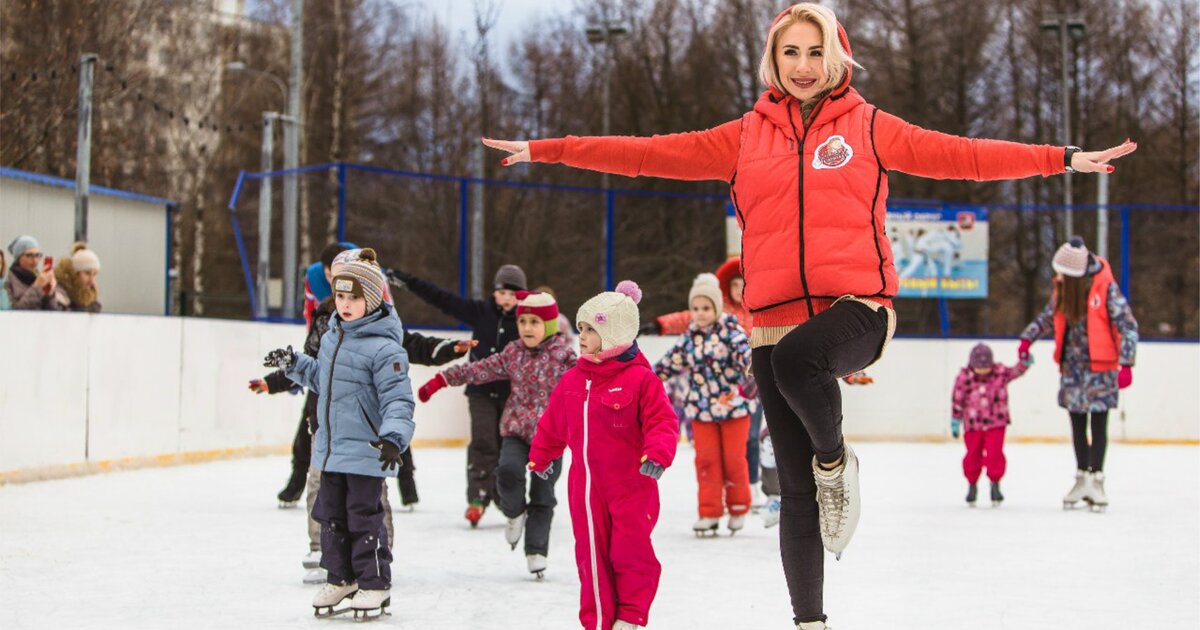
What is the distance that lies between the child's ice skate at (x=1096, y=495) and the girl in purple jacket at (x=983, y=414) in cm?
53

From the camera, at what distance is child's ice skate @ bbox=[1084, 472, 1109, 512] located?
830 centimetres

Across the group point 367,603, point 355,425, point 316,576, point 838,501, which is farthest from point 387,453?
point 838,501

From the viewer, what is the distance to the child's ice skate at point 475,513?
7344 millimetres

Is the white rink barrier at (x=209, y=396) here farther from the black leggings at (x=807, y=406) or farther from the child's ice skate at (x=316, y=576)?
the black leggings at (x=807, y=406)

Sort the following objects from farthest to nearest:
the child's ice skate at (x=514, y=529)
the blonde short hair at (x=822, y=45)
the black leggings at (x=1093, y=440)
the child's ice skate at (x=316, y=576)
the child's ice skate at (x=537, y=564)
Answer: the black leggings at (x=1093, y=440)
the child's ice skate at (x=514, y=529)
the child's ice skate at (x=537, y=564)
the child's ice skate at (x=316, y=576)
the blonde short hair at (x=822, y=45)

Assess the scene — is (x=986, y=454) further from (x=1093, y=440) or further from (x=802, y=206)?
(x=802, y=206)

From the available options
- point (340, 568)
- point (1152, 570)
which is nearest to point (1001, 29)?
point (1152, 570)

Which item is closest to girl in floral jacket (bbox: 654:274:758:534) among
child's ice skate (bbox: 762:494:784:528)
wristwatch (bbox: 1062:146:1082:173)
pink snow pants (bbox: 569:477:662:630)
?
child's ice skate (bbox: 762:494:784:528)

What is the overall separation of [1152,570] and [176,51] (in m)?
27.3

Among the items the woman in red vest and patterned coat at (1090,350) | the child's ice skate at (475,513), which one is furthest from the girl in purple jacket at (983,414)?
the child's ice skate at (475,513)

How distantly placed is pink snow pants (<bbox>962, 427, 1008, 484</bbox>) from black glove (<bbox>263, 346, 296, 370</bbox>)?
5.10 m

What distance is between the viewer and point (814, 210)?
11.1 ft

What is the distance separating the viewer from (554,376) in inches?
247

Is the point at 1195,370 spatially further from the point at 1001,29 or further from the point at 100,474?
the point at 1001,29
